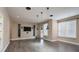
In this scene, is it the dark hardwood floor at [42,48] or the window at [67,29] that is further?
the window at [67,29]

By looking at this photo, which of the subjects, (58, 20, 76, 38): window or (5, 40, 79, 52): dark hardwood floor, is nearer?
(5, 40, 79, 52): dark hardwood floor

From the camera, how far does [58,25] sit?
25.4 ft

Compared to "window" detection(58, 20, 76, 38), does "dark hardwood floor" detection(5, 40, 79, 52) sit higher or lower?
lower

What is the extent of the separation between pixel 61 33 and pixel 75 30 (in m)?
1.64

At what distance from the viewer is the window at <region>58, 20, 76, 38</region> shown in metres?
6.25

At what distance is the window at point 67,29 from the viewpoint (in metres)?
6.25

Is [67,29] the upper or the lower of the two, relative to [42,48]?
upper

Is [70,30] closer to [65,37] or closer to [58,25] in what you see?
[65,37]

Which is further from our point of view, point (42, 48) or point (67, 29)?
point (67, 29)

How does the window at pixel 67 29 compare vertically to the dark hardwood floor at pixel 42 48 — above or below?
above

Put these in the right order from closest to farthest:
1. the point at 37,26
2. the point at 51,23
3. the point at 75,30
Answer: the point at 75,30
the point at 51,23
the point at 37,26

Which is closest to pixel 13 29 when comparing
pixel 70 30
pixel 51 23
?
pixel 51 23

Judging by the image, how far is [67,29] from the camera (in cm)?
687
